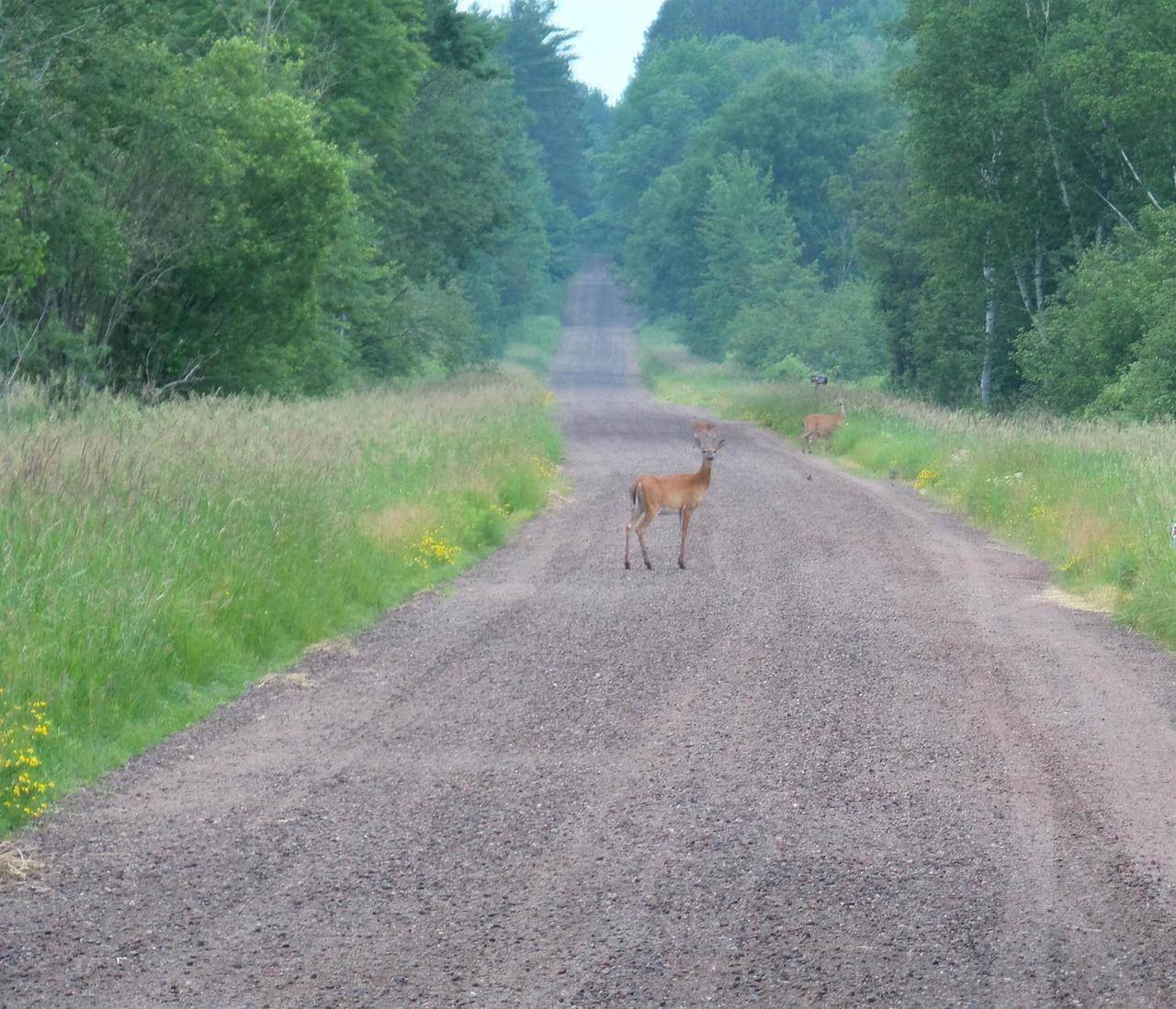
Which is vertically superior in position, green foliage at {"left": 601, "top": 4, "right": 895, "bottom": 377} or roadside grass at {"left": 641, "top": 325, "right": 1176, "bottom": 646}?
green foliage at {"left": 601, "top": 4, "right": 895, "bottom": 377}

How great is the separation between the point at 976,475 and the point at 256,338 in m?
12.2

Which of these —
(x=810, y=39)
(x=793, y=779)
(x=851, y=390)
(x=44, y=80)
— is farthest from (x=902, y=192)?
(x=810, y=39)

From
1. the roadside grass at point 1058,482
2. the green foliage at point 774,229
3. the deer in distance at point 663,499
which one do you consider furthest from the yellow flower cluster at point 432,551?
the green foliage at point 774,229

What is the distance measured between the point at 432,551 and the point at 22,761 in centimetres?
833

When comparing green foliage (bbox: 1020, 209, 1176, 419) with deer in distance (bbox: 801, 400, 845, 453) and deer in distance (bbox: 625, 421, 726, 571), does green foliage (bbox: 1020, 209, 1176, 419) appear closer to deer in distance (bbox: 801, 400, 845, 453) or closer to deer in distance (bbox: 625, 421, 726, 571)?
deer in distance (bbox: 801, 400, 845, 453)

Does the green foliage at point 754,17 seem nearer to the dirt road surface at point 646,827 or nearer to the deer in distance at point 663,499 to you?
the deer in distance at point 663,499

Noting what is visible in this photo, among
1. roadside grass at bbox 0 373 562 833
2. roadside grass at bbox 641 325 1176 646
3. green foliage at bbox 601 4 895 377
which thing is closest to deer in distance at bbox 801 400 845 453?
roadside grass at bbox 641 325 1176 646

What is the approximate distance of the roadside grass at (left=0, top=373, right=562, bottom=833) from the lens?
27.1ft

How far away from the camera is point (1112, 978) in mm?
5156

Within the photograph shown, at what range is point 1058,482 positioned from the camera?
18.9 meters

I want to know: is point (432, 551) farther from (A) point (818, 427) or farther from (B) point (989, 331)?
(B) point (989, 331)

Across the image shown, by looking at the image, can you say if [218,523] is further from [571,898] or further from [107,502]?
[571,898]

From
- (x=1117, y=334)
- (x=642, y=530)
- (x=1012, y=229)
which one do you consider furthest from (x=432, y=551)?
(x=1012, y=229)

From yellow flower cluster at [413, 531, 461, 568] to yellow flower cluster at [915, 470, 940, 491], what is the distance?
1109cm
